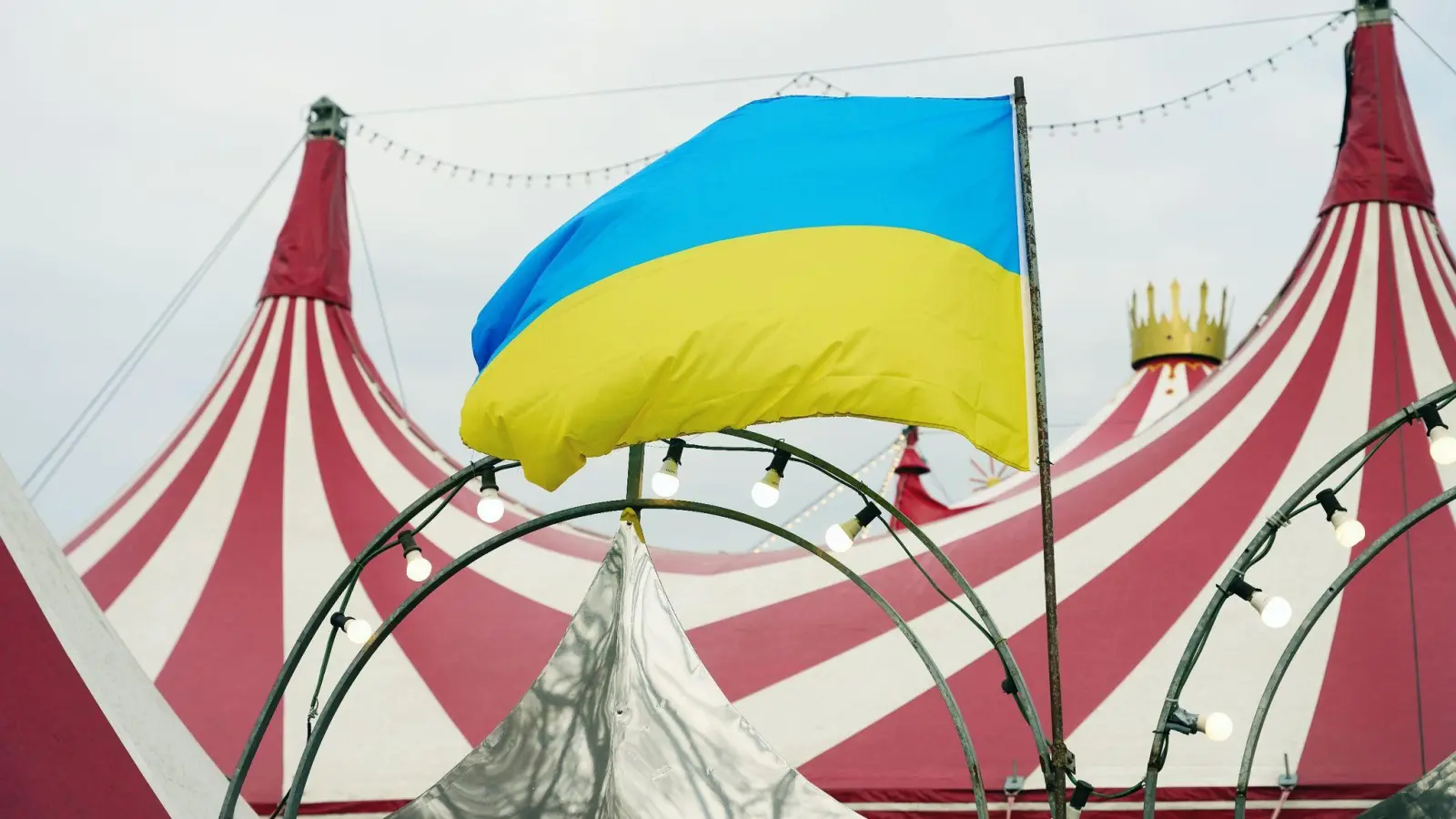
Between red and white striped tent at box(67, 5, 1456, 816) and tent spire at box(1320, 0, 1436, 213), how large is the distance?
1cm

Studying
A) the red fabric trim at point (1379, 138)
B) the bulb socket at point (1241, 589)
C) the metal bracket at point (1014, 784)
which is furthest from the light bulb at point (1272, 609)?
the red fabric trim at point (1379, 138)

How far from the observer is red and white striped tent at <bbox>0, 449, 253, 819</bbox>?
357 cm

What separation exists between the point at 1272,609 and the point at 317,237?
5.70 metres

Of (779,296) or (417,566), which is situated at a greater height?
(779,296)

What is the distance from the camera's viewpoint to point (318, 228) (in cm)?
776

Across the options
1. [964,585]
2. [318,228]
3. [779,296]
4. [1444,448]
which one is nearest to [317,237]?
[318,228]

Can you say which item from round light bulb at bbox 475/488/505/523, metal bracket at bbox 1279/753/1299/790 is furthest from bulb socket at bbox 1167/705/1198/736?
round light bulb at bbox 475/488/505/523

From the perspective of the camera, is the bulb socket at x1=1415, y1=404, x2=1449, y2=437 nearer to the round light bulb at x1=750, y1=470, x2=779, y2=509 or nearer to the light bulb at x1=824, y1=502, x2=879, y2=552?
the light bulb at x1=824, y1=502, x2=879, y2=552

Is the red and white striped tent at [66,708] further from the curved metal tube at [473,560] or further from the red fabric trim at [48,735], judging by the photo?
the curved metal tube at [473,560]

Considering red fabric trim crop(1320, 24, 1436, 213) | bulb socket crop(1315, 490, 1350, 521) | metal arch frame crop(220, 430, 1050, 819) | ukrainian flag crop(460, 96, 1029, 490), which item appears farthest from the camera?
red fabric trim crop(1320, 24, 1436, 213)

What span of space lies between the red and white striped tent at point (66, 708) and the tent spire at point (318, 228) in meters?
3.69

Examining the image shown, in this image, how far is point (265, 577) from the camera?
627cm

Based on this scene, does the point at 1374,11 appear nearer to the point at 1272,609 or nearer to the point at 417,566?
the point at 1272,609

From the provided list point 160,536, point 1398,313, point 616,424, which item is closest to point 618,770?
point 616,424
